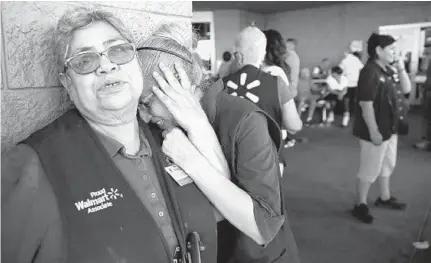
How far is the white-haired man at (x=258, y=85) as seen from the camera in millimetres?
2551

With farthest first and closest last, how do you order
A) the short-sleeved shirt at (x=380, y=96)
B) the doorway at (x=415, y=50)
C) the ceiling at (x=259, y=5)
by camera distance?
→ the ceiling at (x=259, y=5), the doorway at (x=415, y=50), the short-sleeved shirt at (x=380, y=96)

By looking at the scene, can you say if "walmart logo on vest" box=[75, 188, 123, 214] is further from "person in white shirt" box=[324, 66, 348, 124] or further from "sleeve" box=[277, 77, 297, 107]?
"person in white shirt" box=[324, 66, 348, 124]

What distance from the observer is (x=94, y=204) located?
3.14 feet

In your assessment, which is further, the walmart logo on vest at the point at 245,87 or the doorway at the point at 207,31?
the doorway at the point at 207,31

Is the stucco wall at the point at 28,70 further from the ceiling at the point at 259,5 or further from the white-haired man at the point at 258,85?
the ceiling at the point at 259,5

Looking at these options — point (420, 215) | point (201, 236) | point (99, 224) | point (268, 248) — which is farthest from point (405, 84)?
point (99, 224)

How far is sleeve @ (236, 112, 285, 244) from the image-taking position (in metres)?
1.21

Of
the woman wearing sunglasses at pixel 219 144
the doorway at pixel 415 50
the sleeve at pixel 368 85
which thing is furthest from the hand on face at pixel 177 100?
the doorway at pixel 415 50

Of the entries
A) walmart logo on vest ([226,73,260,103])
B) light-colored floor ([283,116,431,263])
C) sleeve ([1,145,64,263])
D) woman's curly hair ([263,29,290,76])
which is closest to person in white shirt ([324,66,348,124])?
light-colored floor ([283,116,431,263])

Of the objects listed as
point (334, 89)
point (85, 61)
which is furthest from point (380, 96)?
point (334, 89)

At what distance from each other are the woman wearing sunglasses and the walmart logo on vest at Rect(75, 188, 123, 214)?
243 millimetres

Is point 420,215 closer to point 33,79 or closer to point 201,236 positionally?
point 201,236

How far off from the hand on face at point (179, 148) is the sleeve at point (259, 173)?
165mm

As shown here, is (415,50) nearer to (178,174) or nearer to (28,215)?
(178,174)
